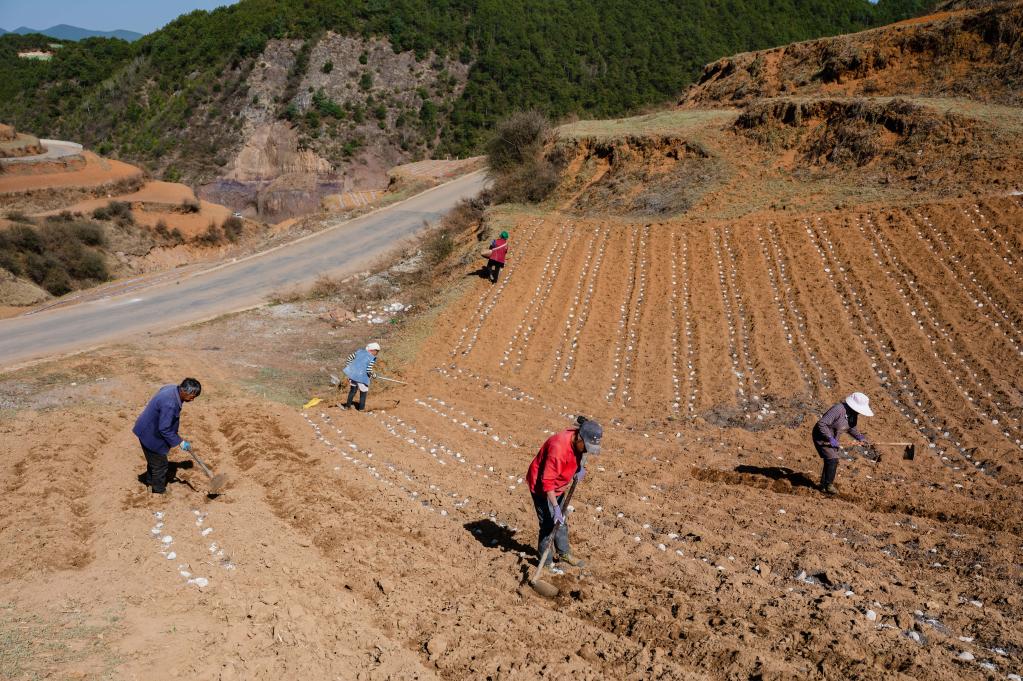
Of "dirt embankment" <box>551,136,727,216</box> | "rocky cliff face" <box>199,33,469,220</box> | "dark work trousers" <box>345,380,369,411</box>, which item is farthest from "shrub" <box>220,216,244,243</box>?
"dark work trousers" <box>345,380,369,411</box>

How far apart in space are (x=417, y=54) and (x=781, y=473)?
187 ft

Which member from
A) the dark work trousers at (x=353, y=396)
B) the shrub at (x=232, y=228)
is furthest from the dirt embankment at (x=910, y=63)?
the shrub at (x=232, y=228)

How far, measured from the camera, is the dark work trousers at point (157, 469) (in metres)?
7.33

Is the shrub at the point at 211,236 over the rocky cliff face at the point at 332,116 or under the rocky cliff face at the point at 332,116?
under

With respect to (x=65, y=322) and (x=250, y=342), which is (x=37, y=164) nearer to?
(x=65, y=322)

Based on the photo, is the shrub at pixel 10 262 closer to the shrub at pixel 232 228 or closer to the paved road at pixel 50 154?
the shrub at pixel 232 228

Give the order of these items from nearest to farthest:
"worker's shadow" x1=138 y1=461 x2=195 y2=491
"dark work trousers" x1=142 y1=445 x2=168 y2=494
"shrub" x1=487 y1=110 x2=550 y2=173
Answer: "dark work trousers" x1=142 y1=445 x2=168 y2=494
"worker's shadow" x1=138 y1=461 x2=195 y2=491
"shrub" x1=487 y1=110 x2=550 y2=173

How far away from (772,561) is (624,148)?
18.1m

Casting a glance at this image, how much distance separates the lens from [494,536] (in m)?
6.86

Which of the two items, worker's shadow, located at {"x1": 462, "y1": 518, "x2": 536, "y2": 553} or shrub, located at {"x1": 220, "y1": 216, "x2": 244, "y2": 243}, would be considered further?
shrub, located at {"x1": 220, "y1": 216, "x2": 244, "y2": 243}

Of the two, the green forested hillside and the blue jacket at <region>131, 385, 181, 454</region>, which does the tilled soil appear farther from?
the green forested hillside

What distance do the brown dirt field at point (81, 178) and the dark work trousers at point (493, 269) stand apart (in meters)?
23.4

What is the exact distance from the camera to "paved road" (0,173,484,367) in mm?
14545

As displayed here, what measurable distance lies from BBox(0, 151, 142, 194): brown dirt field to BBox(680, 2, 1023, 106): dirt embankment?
26499 millimetres
